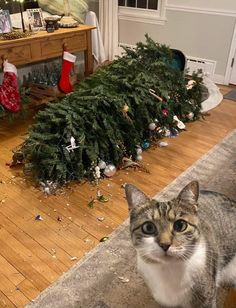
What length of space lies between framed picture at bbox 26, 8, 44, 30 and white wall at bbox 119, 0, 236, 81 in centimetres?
177

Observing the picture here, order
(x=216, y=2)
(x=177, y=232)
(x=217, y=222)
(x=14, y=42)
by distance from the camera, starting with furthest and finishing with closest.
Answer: (x=216, y=2)
(x=14, y=42)
(x=217, y=222)
(x=177, y=232)

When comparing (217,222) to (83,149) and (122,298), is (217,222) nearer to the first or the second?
(122,298)

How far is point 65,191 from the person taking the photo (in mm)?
2076

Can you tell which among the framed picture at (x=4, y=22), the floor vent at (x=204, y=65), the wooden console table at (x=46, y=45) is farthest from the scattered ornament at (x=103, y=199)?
the floor vent at (x=204, y=65)

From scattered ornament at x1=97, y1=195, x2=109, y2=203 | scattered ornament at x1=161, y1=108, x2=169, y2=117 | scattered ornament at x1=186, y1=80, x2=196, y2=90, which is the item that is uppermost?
scattered ornament at x1=186, y1=80, x2=196, y2=90

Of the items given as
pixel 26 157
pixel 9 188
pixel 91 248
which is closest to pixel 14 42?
pixel 26 157

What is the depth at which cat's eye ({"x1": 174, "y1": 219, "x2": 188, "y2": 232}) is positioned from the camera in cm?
89

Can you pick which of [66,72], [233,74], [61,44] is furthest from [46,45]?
[233,74]

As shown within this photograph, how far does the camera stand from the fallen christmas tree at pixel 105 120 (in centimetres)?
206

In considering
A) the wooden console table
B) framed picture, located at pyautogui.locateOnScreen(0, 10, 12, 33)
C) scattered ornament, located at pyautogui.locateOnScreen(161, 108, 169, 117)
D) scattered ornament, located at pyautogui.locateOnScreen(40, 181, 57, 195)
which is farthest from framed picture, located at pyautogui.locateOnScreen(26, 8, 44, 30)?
scattered ornament, located at pyautogui.locateOnScreen(40, 181, 57, 195)

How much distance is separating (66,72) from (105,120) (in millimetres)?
1266

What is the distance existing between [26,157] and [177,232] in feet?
5.05

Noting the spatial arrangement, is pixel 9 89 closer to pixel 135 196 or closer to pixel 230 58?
pixel 135 196

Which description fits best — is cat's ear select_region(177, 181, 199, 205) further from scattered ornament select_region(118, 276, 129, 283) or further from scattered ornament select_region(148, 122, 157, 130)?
scattered ornament select_region(148, 122, 157, 130)
